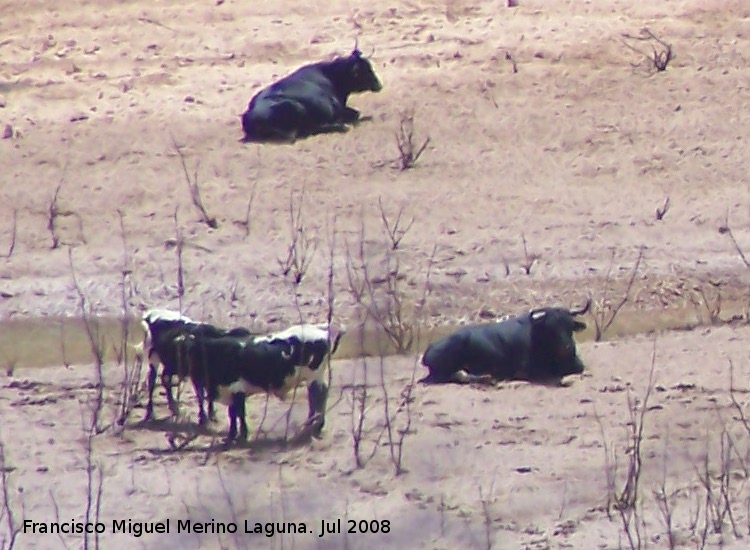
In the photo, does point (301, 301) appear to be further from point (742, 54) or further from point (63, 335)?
point (742, 54)

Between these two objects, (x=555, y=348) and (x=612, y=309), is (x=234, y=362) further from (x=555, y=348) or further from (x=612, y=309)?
(x=612, y=309)

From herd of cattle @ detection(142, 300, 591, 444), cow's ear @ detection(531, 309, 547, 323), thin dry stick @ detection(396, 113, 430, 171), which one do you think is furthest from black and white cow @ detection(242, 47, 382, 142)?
herd of cattle @ detection(142, 300, 591, 444)

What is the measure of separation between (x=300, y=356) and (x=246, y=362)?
242 millimetres

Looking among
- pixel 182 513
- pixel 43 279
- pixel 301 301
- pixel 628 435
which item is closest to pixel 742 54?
pixel 301 301

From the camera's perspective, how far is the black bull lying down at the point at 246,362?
8695 millimetres

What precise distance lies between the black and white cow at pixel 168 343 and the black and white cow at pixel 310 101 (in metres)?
4.71

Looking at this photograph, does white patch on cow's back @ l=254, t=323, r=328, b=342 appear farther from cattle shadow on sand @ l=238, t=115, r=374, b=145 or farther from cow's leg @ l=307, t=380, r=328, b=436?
cattle shadow on sand @ l=238, t=115, r=374, b=145

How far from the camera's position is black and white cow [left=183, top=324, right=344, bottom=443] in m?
8.69

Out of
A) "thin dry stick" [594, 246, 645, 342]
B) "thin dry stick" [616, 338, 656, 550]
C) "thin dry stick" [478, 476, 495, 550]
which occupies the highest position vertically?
"thin dry stick" [616, 338, 656, 550]

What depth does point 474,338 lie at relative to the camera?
393 inches

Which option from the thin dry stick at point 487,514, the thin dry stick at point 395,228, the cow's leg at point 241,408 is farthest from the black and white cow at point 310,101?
the thin dry stick at point 487,514

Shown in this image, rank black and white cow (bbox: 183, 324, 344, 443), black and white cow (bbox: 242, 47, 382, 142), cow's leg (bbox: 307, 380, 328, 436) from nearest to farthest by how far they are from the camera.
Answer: black and white cow (bbox: 183, 324, 344, 443) < cow's leg (bbox: 307, 380, 328, 436) < black and white cow (bbox: 242, 47, 382, 142)

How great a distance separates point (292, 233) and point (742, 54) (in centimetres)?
442

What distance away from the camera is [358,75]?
46.5ft
